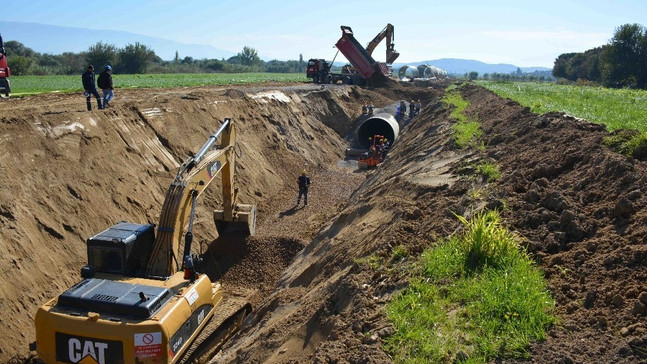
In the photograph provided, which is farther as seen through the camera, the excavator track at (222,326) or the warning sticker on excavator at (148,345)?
the excavator track at (222,326)

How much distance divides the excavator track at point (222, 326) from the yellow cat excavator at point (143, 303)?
2cm

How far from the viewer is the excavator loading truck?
148 ft

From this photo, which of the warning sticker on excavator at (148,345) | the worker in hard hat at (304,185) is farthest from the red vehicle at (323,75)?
the warning sticker on excavator at (148,345)

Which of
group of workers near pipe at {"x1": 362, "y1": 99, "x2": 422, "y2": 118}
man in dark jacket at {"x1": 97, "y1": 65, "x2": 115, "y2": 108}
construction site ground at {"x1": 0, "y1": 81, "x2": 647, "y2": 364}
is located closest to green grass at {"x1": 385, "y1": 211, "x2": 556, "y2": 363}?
construction site ground at {"x1": 0, "y1": 81, "x2": 647, "y2": 364}

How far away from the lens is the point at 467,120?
20.4m

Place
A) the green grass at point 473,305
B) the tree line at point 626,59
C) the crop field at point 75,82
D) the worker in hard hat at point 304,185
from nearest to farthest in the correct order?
the green grass at point 473,305 → the worker in hard hat at point 304,185 → the crop field at point 75,82 → the tree line at point 626,59

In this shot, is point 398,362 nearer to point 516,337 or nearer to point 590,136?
point 516,337

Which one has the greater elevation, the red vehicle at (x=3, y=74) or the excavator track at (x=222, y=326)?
the red vehicle at (x=3, y=74)

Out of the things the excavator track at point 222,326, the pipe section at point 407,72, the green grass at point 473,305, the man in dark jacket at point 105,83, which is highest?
the pipe section at point 407,72

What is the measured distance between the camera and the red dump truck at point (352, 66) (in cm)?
4497

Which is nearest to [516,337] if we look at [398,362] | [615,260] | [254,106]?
Result: [398,362]

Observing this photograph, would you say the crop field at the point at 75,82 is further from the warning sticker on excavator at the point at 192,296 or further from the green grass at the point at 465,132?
the warning sticker on excavator at the point at 192,296

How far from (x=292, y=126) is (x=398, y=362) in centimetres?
2525

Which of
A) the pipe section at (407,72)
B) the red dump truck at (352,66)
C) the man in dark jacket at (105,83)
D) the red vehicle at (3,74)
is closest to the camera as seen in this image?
the man in dark jacket at (105,83)
